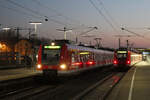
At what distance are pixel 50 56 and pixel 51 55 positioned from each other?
121 millimetres

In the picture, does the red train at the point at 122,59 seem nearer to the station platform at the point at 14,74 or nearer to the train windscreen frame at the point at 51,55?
the station platform at the point at 14,74

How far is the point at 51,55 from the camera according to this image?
62.0 feet

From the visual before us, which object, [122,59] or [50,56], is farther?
[122,59]

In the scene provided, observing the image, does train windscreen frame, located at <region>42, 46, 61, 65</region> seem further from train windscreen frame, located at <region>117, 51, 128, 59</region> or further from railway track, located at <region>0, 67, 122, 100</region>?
train windscreen frame, located at <region>117, 51, 128, 59</region>

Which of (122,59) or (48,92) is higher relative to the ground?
(122,59)

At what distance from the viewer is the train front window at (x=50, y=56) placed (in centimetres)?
1869

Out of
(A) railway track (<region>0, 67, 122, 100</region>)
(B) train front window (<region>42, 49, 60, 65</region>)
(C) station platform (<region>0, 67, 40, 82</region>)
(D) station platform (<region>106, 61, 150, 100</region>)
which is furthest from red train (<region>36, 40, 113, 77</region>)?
(D) station platform (<region>106, 61, 150, 100</region>)

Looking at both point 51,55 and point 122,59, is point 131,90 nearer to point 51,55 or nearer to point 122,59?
point 51,55

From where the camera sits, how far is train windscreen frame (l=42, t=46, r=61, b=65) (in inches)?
737

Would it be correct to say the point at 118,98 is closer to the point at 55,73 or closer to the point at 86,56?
the point at 55,73

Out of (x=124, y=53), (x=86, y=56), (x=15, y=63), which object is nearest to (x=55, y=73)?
(x=86, y=56)

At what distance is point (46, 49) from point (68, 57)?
66.8 inches

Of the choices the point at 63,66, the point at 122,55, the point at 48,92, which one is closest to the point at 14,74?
the point at 63,66

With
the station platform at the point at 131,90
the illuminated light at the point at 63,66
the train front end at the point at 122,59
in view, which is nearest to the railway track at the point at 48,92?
the illuminated light at the point at 63,66
